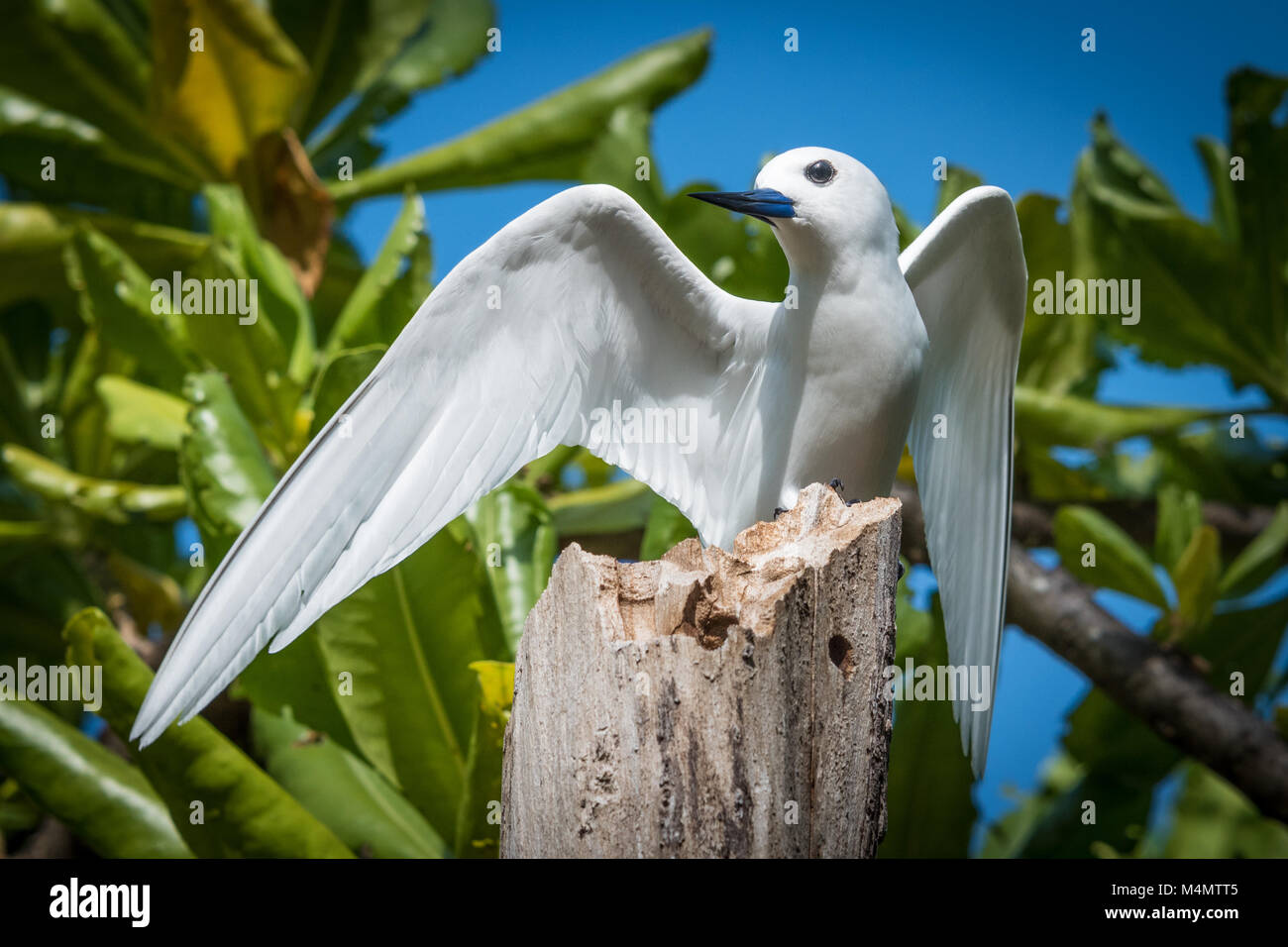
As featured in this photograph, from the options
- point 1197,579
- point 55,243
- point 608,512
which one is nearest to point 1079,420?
point 1197,579

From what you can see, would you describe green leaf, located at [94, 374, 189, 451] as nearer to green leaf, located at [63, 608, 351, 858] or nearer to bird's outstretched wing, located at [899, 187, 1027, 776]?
green leaf, located at [63, 608, 351, 858]

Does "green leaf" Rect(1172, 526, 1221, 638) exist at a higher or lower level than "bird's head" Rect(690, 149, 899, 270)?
lower

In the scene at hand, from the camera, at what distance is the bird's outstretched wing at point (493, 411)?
72.7 inches

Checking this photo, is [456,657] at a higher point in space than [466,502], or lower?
lower

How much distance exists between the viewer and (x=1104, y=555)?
2910 millimetres

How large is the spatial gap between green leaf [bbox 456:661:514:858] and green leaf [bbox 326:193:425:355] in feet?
3.46

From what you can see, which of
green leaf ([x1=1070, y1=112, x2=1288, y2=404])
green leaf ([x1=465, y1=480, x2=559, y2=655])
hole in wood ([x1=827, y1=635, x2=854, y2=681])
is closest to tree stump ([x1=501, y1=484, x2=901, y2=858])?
hole in wood ([x1=827, y1=635, x2=854, y2=681])

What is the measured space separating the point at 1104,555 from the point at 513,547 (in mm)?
1379

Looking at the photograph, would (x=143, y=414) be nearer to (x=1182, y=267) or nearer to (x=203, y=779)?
(x=203, y=779)

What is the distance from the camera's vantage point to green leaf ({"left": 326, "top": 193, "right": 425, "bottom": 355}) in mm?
2912
